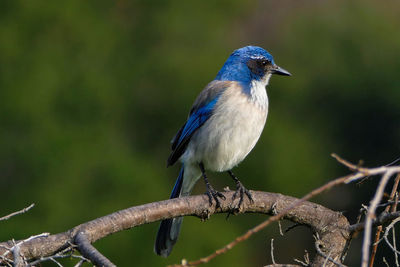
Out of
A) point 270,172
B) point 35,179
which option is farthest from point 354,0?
point 35,179

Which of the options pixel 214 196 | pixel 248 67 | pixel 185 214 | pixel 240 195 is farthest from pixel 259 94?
pixel 185 214

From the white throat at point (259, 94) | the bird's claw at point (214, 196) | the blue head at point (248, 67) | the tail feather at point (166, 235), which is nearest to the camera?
the bird's claw at point (214, 196)

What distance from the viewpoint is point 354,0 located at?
82.7 ft

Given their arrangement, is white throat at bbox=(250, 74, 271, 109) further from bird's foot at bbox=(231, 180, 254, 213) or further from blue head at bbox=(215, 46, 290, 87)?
bird's foot at bbox=(231, 180, 254, 213)

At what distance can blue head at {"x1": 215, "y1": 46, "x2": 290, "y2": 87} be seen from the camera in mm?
6348

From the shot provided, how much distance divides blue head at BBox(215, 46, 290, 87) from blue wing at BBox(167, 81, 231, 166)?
0.15 m

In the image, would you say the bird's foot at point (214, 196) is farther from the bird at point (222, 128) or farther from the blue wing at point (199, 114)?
the blue wing at point (199, 114)

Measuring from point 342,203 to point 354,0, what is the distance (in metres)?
8.93

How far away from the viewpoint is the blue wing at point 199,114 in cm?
605

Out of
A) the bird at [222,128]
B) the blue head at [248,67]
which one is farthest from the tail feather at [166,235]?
the blue head at [248,67]

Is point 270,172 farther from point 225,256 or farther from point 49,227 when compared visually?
point 49,227

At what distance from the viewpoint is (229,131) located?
5844mm

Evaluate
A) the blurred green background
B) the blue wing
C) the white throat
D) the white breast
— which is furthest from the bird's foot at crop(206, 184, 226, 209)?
the blurred green background

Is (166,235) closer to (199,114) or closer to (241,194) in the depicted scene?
(241,194)
